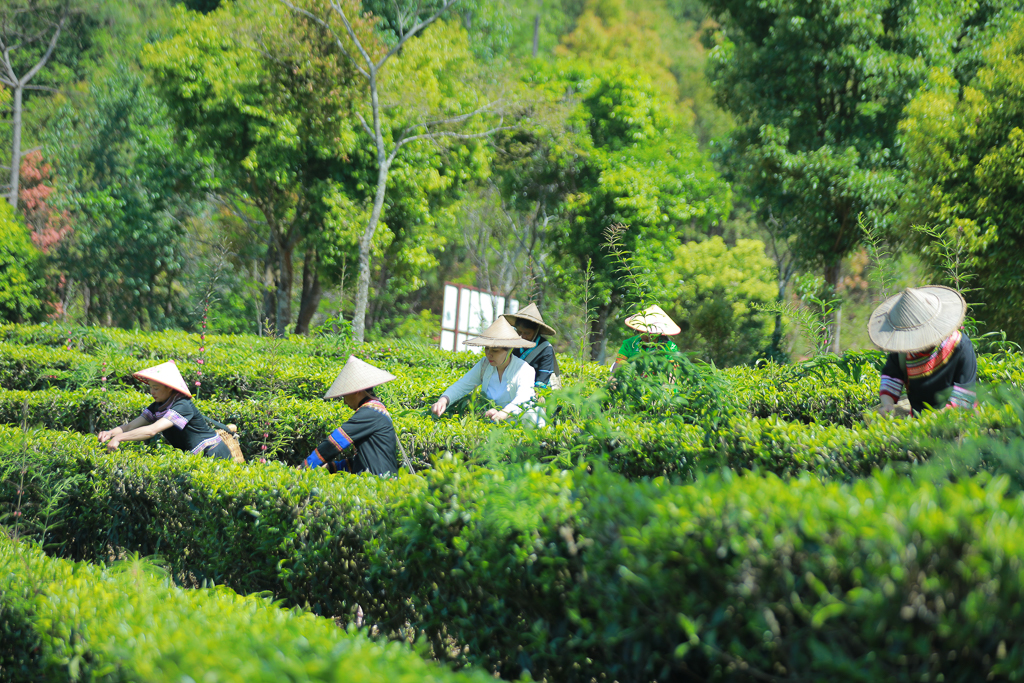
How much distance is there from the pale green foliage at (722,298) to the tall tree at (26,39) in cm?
2484

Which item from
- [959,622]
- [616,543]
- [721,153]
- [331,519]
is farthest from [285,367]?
[721,153]

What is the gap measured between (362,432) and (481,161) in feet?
53.0

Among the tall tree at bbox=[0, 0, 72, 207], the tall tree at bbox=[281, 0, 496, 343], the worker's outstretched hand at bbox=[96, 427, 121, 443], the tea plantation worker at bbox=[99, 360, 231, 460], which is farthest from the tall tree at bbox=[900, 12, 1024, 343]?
the tall tree at bbox=[0, 0, 72, 207]

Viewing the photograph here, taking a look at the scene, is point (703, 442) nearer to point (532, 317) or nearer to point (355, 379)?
point (355, 379)

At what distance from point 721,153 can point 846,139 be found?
4.17 m

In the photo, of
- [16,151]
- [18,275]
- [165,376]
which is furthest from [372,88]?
[16,151]

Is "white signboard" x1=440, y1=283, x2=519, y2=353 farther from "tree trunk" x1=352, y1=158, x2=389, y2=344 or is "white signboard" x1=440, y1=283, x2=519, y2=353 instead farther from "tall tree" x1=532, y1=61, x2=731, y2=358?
"tall tree" x1=532, y1=61, x2=731, y2=358

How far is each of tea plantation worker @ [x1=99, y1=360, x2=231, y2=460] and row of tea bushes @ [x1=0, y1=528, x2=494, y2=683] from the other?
161cm

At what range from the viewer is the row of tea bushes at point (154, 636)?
1787mm

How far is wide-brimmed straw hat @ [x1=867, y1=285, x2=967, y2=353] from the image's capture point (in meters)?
4.29

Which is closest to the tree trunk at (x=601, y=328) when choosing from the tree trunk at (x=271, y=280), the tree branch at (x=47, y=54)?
the tree trunk at (x=271, y=280)

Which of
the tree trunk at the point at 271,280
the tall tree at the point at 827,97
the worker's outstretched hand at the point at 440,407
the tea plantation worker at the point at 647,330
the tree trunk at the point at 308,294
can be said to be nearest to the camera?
the tea plantation worker at the point at 647,330

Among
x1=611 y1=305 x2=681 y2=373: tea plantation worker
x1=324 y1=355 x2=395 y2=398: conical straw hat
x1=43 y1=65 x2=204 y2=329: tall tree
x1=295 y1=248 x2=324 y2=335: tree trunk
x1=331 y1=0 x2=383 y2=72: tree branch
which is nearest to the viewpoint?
x1=611 y1=305 x2=681 y2=373: tea plantation worker

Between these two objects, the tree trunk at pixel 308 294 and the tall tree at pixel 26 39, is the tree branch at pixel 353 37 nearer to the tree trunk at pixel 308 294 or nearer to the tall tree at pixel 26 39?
the tree trunk at pixel 308 294
